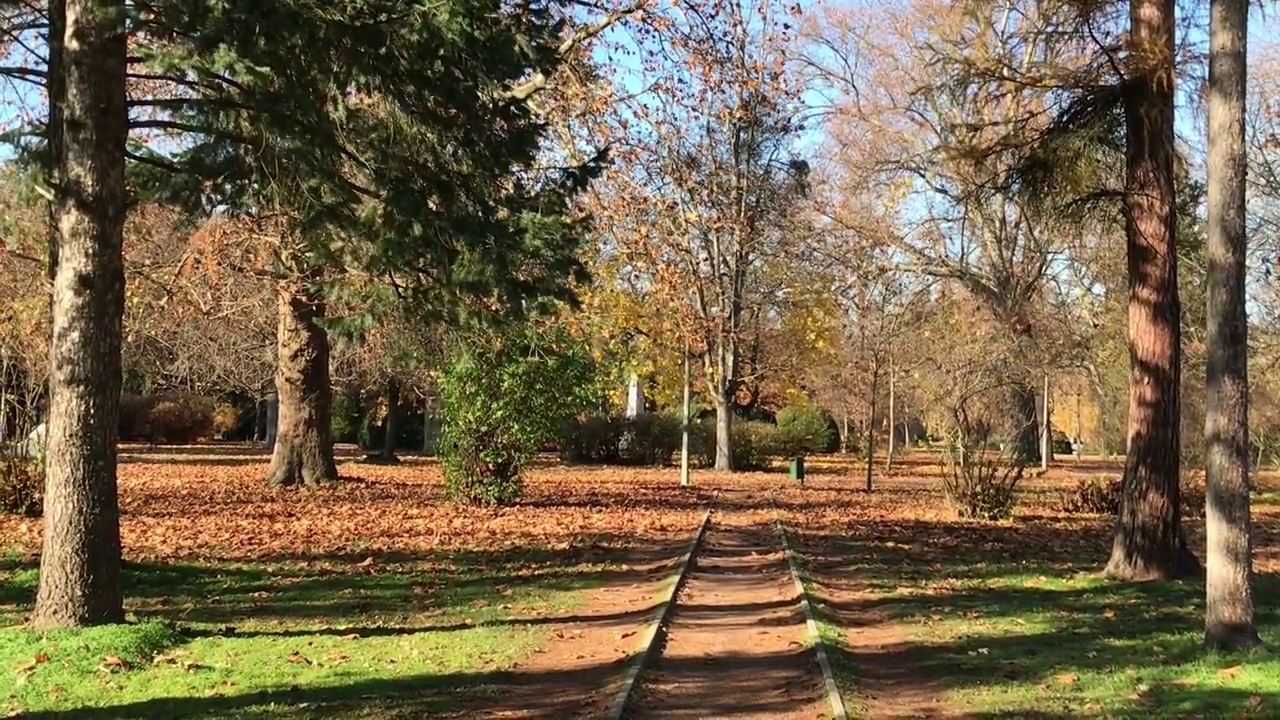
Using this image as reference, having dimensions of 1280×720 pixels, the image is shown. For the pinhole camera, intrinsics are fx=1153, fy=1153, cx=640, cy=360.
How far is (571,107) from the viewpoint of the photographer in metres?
17.1

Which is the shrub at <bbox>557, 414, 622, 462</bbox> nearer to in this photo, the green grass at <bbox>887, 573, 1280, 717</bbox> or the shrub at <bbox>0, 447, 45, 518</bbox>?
the shrub at <bbox>0, 447, 45, 518</bbox>

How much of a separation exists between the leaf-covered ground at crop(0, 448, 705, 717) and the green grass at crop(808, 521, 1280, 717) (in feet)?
7.89

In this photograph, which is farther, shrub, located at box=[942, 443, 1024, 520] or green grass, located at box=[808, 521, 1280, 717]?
shrub, located at box=[942, 443, 1024, 520]

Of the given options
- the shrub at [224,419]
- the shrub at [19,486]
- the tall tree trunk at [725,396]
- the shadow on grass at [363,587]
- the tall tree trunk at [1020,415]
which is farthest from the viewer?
the shrub at [224,419]

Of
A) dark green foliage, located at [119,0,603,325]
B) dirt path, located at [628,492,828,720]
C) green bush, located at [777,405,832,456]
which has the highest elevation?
dark green foliage, located at [119,0,603,325]

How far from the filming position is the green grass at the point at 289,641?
7168 mm

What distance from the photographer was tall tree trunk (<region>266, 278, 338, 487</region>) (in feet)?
72.1

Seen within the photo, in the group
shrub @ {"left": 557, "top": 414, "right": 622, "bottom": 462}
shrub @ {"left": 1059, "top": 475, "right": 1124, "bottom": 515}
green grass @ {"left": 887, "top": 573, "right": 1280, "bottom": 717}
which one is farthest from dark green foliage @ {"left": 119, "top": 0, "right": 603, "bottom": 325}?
shrub @ {"left": 557, "top": 414, "right": 622, "bottom": 462}

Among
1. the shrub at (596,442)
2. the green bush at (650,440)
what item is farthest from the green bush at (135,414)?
the green bush at (650,440)

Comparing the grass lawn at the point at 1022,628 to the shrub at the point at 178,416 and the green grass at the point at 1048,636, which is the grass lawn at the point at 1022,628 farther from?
the shrub at the point at 178,416

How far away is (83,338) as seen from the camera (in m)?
8.60

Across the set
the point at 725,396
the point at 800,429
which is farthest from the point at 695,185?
the point at 800,429

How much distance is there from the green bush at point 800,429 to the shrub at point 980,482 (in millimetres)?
21903

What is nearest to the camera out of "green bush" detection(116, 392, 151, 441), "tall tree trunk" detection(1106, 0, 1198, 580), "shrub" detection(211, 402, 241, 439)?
"tall tree trunk" detection(1106, 0, 1198, 580)
